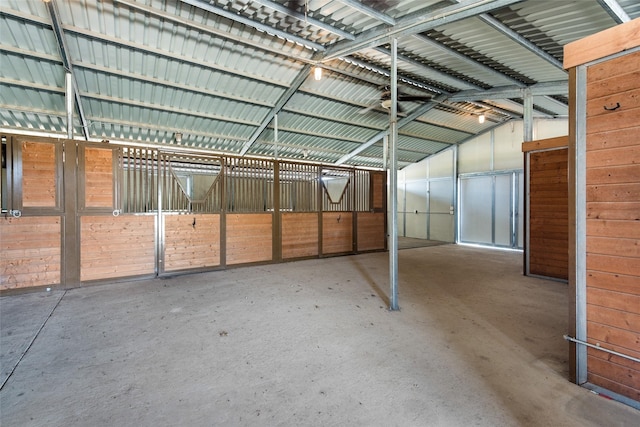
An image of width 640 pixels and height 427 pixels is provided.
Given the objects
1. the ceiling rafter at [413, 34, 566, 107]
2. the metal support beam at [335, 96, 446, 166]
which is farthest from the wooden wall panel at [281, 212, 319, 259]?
the ceiling rafter at [413, 34, 566, 107]

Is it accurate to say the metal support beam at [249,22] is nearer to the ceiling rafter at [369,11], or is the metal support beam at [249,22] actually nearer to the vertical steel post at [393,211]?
the ceiling rafter at [369,11]

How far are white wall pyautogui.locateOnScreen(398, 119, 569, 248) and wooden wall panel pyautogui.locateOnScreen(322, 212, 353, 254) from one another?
4344mm

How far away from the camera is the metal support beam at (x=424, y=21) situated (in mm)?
2734

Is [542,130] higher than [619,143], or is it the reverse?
[542,130]

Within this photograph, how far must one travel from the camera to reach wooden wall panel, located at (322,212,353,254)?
639 centimetres

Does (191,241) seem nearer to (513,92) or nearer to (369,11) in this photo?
(369,11)

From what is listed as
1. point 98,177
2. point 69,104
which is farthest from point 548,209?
point 69,104

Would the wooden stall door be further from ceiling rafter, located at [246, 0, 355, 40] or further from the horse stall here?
ceiling rafter, located at [246, 0, 355, 40]

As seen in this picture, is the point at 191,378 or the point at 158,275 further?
the point at 158,275

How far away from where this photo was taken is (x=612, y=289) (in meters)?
1.60

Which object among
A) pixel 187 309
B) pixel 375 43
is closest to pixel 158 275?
pixel 187 309

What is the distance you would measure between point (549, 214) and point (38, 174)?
749cm

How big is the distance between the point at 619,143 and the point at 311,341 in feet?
7.87

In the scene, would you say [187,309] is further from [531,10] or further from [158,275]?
[531,10]
